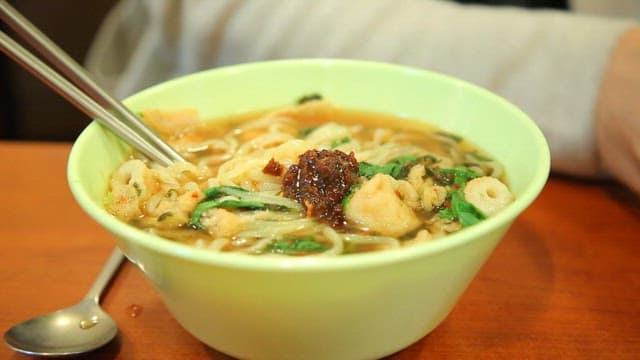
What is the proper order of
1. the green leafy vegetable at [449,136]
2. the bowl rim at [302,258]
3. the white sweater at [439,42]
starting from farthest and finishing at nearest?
the white sweater at [439,42] → the green leafy vegetable at [449,136] → the bowl rim at [302,258]

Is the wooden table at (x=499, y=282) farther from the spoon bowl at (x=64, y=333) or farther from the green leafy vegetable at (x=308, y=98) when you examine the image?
the green leafy vegetable at (x=308, y=98)

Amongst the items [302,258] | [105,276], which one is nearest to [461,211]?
[302,258]

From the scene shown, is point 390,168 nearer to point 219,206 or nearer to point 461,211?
point 461,211

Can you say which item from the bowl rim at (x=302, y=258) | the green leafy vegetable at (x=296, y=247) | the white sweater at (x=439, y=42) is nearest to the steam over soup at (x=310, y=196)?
the green leafy vegetable at (x=296, y=247)

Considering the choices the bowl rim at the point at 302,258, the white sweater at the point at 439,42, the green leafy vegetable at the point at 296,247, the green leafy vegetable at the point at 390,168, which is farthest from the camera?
the white sweater at the point at 439,42

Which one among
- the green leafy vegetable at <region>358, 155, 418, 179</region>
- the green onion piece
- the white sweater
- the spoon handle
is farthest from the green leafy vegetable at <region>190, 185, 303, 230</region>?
the white sweater
